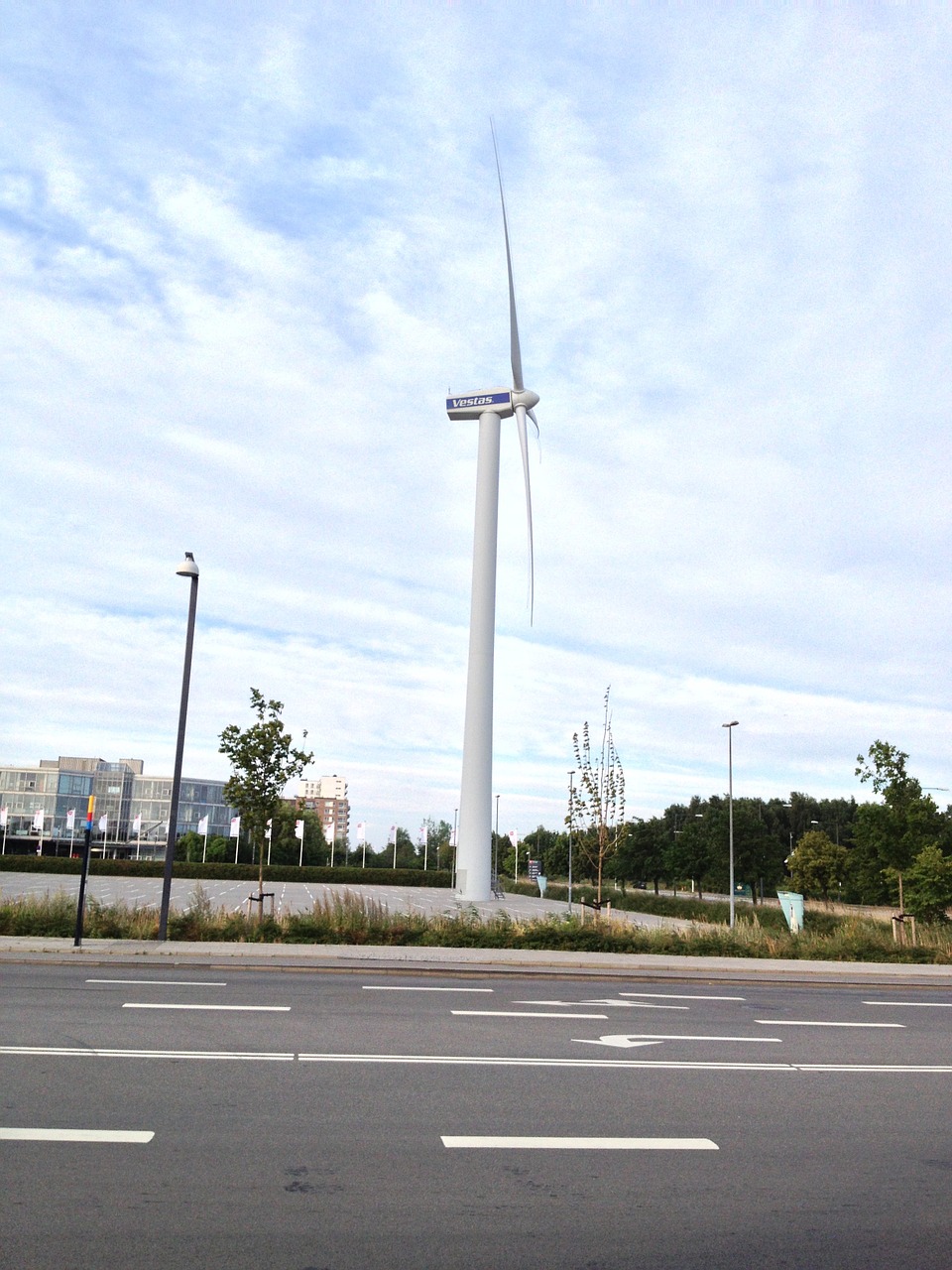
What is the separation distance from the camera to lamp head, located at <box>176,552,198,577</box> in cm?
2119

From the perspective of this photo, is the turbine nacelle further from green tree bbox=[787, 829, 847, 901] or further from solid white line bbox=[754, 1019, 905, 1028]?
green tree bbox=[787, 829, 847, 901]

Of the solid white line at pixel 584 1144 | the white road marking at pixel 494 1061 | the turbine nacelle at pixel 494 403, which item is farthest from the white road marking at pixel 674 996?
the turbine nacelle at pixel 494 403

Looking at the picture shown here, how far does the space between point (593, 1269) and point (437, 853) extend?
12855cm

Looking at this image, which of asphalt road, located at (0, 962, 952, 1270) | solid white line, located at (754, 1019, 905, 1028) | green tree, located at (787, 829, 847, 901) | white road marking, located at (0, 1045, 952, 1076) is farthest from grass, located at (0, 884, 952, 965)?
green tree, located at (787, 829, 847, 901)

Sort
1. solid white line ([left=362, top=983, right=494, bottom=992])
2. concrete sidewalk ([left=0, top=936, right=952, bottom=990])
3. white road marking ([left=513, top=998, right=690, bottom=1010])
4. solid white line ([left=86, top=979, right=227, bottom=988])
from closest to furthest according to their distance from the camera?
white road marking ([left=513, top=998, right=690, bottom=1010]) < solid white line ([left=86, top=979, right=227, bottom=988]) < solid white line ([left=362, top=983, right=494, bottom=992]) < concrete sidewalk ([left=0, top=936, right=952, bottom=990])

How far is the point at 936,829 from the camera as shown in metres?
43.2

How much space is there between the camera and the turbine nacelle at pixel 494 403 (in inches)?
1853

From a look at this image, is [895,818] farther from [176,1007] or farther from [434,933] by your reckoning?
[176,1007]

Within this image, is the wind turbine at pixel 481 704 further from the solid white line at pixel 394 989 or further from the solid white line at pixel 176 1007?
the solid white line at pixel 176 1007

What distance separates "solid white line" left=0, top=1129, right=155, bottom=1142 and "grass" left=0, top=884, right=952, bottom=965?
48.4 feet

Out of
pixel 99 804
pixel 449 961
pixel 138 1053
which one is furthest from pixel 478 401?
pixel 99 804

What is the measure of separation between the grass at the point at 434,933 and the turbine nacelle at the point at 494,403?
27.8m

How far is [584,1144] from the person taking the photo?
7.32 m

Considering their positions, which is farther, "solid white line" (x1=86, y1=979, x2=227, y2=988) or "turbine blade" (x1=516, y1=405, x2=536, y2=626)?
"turbine blade" (x1=516, y1=405, x2=536, y2=626)
